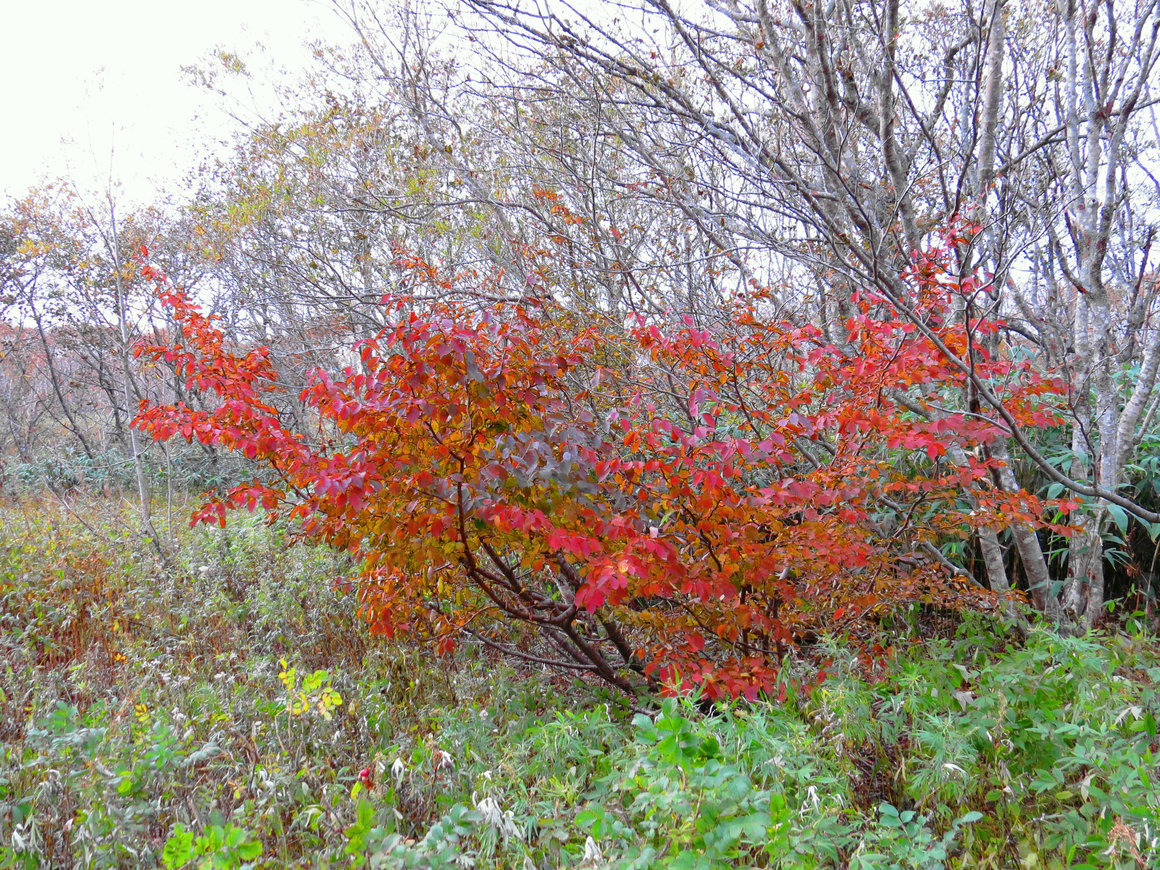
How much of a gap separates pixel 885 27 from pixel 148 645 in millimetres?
5038

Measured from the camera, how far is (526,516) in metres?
2.24

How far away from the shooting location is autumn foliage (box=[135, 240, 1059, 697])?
2.38 m

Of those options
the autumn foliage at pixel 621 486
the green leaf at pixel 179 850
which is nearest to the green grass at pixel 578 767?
the green leaf at pixel 179 850

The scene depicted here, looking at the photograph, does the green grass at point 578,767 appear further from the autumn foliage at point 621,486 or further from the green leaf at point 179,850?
the autumn foliage at point 621,486

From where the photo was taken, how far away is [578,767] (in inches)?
91.2

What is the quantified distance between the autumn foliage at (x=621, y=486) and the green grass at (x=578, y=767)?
36 centimetres

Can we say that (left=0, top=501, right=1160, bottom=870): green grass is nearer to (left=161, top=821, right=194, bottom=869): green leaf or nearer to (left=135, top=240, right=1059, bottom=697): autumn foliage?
(left=161, top=821, right=194, bottom=869): green leaf

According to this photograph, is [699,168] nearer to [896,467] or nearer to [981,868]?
[896,467]

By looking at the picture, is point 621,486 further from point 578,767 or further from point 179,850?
point 179,850

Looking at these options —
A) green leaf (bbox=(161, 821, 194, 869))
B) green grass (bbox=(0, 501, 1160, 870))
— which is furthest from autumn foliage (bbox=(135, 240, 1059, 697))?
green leaf (bbox=(161, 821, 194, 869))

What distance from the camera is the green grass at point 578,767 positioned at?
1.49m

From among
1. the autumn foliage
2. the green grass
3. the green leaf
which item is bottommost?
the green grass

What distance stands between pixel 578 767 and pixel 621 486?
1037 mm

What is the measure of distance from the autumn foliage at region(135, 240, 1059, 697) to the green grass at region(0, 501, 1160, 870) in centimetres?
36
